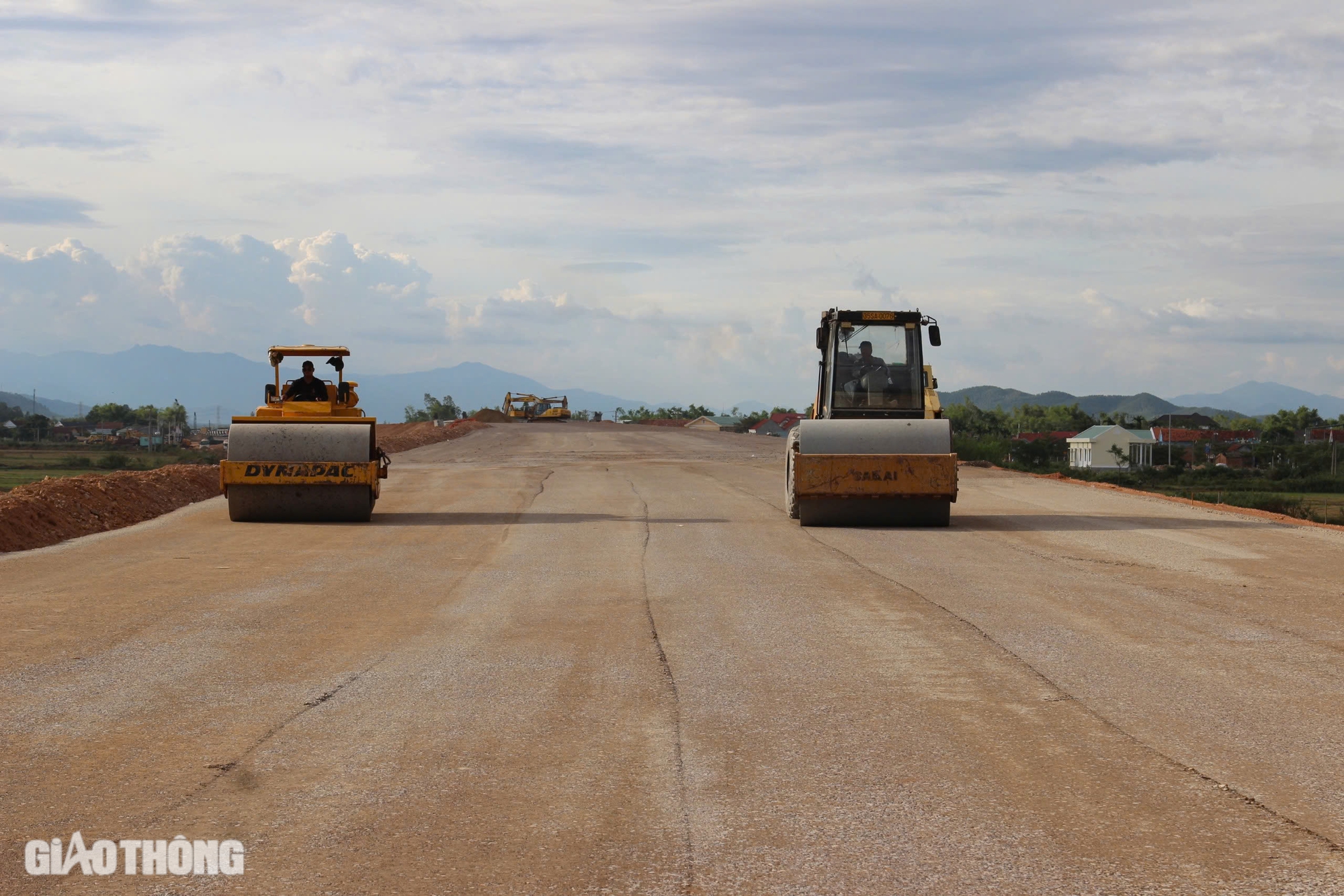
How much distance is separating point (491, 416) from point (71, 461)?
44155 millimetres

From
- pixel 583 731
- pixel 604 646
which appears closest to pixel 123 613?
pixel 604 646

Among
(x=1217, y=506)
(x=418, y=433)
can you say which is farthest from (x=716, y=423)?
(x=1217, y=506)

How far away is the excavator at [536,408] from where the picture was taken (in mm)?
98312

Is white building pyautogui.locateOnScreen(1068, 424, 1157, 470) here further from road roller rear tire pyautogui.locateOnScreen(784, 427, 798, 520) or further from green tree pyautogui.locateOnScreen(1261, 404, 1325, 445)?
road roller rear tire pyautogui.locateOnScreen(784, 427, 798, 520)

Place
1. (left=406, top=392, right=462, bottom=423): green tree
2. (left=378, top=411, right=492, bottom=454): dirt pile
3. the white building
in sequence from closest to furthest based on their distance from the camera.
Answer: (left=378, top=411, right=492, bottom=454): dirt pile → the white building → (left=406, top=392, right=462, bottom=423): green tree

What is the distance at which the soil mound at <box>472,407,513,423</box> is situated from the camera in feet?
324

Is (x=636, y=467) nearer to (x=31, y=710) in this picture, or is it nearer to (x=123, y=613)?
(x=123, y=613)

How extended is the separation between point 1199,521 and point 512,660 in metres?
14.0

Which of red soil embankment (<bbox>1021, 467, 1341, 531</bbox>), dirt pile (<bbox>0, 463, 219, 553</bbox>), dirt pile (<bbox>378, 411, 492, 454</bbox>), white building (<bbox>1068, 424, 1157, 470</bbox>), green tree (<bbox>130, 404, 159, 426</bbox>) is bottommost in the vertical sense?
white building (<bbox>1068, 424, 1157, 470</bbox>)

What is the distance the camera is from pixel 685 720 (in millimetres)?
6707

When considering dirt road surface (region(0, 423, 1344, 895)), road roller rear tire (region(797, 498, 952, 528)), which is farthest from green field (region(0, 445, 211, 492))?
dirt road surface (region(0, 423, 1344, 895))

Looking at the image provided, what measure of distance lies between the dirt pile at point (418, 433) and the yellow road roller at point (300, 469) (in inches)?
981

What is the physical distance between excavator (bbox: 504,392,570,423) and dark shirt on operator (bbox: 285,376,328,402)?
3058 inches

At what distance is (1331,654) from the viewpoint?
8562mm
